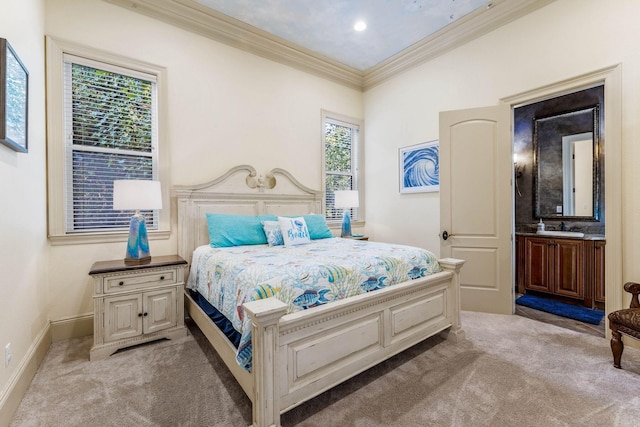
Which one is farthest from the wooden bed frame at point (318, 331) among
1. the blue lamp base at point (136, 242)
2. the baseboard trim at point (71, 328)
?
the baseboard trim at point (71, 328)

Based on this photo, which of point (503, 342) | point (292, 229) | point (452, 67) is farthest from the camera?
point (452, 67)

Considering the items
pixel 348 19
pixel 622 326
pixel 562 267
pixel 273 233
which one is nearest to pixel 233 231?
pixel 273 233

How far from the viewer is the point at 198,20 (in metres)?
3.21

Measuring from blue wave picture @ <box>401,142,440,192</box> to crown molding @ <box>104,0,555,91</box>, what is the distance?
1.22 meters

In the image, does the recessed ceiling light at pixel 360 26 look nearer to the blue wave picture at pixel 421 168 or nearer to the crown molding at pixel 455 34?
the crown molding at pixel 455 34

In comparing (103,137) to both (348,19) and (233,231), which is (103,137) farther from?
(348,19)

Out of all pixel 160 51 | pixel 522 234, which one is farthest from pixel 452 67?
pixel 160 51

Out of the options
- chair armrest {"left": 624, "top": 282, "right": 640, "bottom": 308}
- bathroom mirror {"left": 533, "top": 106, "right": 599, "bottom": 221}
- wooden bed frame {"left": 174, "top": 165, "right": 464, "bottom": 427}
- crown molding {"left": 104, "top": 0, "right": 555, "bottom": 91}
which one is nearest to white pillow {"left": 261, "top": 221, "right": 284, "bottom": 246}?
wooden bed frame {"left": 174, "top": 165, "right": 464, "bottom": 427}

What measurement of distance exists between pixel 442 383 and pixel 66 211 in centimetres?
338

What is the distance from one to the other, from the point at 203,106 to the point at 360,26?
6.83 feet

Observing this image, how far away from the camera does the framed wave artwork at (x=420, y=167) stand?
3.79m

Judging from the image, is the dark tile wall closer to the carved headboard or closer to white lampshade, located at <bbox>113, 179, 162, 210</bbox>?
the carved headboard

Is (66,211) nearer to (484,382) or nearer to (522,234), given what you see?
(484,382)

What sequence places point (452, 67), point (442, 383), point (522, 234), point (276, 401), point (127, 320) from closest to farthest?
point (276, 401), point (442, 383), point (127, 320), point (452, 67), point (522, 234)
